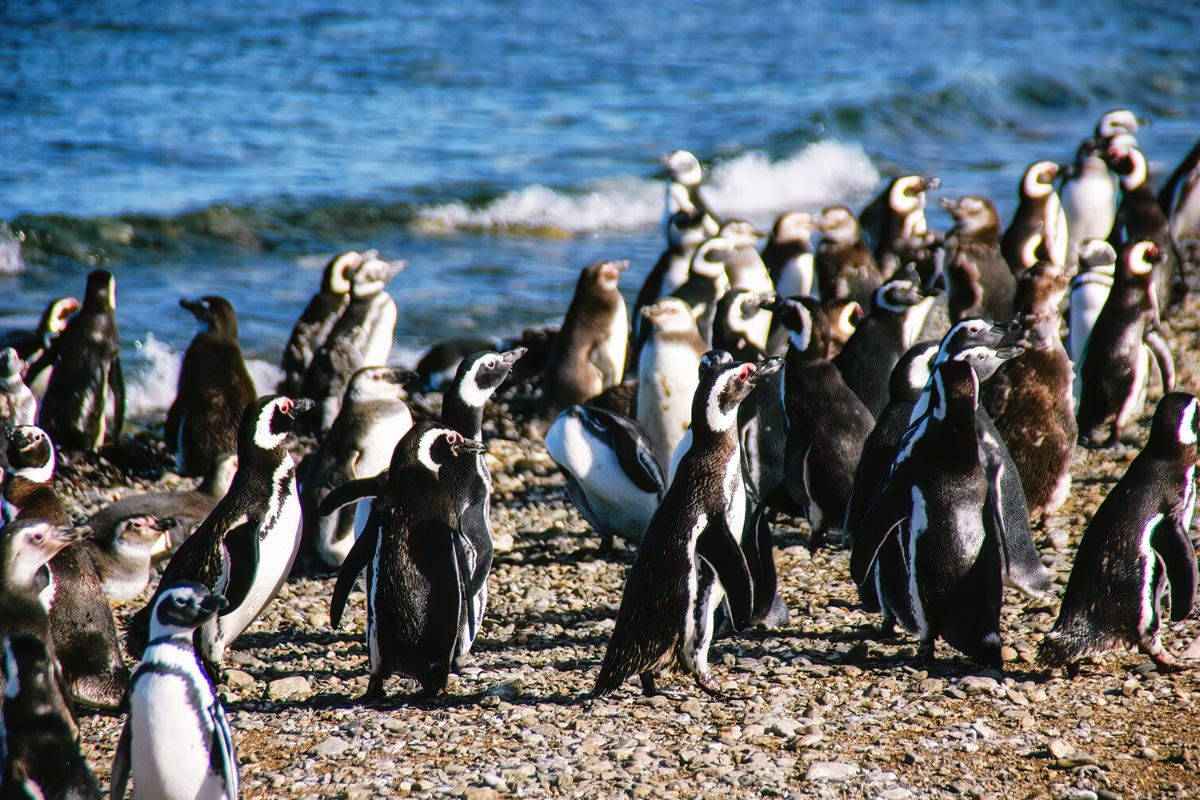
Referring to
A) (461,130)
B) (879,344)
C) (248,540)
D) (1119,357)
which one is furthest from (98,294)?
(461,130)

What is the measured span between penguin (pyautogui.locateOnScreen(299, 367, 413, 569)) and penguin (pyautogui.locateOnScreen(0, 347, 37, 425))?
2.05 metres

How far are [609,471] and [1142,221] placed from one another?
577cm

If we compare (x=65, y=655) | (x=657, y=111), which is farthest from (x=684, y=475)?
(x=657, y=111)

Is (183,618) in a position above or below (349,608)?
above

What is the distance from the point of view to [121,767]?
12.6 ft

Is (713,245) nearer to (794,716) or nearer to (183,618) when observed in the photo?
(794,716)

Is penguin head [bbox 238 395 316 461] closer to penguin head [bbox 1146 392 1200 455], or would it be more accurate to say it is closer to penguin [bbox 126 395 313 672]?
penguin [bbox 126 395 313 672]

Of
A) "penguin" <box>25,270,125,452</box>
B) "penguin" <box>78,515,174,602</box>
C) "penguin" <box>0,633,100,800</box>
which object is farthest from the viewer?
"penguin" <box>25,270,125,452</box>

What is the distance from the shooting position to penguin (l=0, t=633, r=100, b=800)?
3.61 meters

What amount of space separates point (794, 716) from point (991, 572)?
87cm

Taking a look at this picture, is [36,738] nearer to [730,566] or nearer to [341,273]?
[730,566]

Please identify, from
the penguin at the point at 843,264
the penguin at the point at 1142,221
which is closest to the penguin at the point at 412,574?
the penguin at the point at 843,264

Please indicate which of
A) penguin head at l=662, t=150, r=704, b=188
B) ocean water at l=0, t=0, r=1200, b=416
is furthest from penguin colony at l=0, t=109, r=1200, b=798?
penguin head at l=662, t=150, r=704, b=188

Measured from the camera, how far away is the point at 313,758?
4.30m
